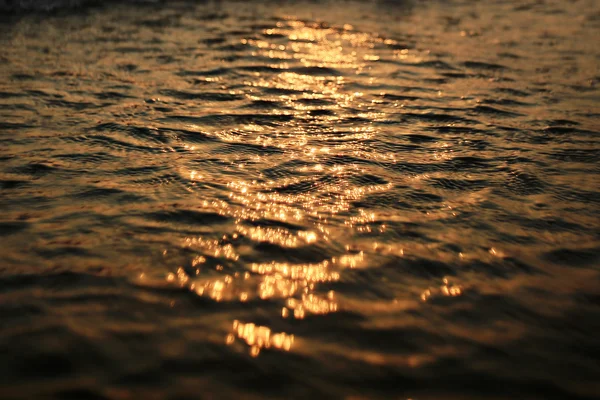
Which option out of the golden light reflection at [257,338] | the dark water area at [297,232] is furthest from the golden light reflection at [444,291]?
the golden light reflection at [257,338]

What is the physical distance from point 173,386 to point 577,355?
191 cm

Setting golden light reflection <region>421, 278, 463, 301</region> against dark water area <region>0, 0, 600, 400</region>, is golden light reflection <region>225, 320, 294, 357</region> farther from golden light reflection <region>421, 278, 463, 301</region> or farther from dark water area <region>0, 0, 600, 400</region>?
golden light reflection <region>421, 278, 463, 301</region>

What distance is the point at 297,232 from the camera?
3.62 meters

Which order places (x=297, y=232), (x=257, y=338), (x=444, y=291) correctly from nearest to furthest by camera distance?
(x=257, y=338) → (x=444, y=291) → (x=297, y=232)

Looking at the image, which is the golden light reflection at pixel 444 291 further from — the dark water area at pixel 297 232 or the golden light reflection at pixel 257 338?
the golden light reflection at pixel 257 338

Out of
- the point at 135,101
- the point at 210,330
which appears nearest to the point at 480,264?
the point at 210,330

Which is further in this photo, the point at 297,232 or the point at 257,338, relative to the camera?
the point at 297,232

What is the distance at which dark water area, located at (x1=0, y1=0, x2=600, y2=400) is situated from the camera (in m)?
2.54

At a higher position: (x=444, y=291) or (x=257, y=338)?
(x=444, y=291)

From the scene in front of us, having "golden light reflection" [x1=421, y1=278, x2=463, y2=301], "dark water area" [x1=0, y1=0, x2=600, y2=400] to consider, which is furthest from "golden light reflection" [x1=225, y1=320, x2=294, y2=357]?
"golden light reflection" [x1=421, y1=278, x2=463, y2=301]

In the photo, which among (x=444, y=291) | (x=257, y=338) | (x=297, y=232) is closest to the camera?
(x=257, y=338)

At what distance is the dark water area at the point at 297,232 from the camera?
2541mm

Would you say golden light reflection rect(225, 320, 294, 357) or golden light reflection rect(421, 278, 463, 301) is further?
golden light reflection rect(421, 278, 463, 301)

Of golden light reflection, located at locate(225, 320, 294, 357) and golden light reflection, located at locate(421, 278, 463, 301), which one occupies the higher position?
golden light reflection, located at locate(421, 278, 463, 301)
